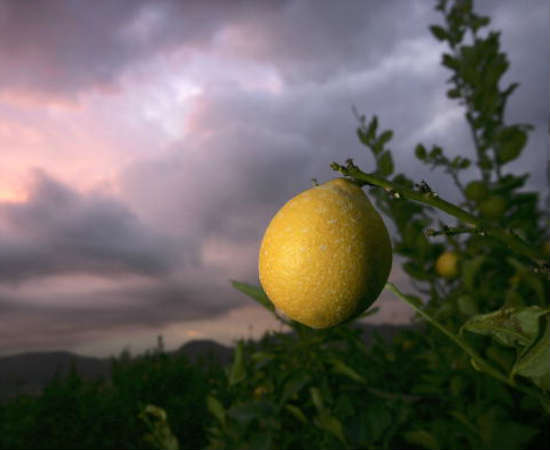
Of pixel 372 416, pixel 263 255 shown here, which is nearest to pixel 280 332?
pixel 372 416

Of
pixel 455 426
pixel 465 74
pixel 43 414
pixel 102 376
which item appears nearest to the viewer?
pixel 455 426

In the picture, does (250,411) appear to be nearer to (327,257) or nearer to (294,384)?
(294,384)

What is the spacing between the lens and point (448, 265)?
2.39m

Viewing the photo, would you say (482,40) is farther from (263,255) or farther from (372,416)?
(263,255)

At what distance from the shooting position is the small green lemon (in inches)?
93.5

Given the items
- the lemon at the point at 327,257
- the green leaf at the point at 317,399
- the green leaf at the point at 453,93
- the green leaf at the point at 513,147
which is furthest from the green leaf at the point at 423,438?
the green leaf at the point at 453,93

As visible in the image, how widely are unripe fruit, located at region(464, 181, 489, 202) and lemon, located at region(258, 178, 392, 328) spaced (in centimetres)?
170

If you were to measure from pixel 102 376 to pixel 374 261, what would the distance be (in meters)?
5.01

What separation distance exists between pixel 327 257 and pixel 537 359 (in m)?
0.33

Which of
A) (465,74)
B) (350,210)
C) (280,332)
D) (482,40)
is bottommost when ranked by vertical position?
(280,332)

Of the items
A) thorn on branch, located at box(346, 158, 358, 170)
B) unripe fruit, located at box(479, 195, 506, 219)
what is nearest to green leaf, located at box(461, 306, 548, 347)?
thorn on branch, located at box(346, 158, 358, 170)

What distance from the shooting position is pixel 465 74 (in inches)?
126

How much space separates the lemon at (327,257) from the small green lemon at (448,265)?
1.78 m

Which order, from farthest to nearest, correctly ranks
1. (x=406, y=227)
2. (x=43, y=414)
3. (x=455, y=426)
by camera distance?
1. (x=43, y=414)
2. (x=406, y=227)
3. (x=455, y=426)
